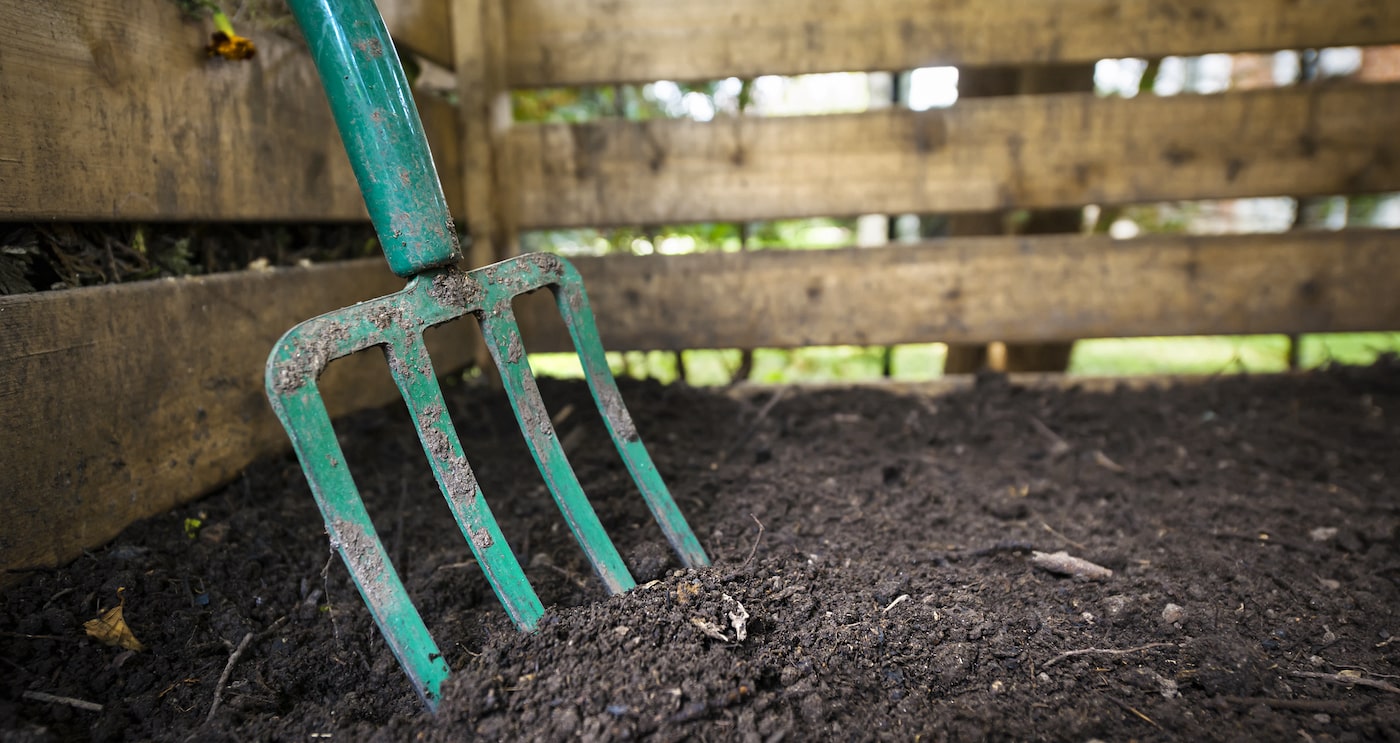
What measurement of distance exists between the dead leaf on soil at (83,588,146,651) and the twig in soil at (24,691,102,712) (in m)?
0.10

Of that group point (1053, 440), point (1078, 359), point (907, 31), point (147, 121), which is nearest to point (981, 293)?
point (1053, 440)

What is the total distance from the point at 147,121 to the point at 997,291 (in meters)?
2.02

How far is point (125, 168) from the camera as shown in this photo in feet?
4.19

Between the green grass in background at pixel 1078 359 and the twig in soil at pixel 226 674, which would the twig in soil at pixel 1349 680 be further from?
the green grass in background at pixel 1078 359

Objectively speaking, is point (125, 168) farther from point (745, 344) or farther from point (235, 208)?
point (745, 344)

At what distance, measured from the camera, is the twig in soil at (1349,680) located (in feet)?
3.73

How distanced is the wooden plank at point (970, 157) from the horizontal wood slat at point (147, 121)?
0.72m

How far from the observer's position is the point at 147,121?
131 centimetres

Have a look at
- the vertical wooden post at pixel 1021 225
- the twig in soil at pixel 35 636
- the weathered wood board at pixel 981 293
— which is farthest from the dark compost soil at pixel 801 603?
the vertical wooden post at pixel 1021 225

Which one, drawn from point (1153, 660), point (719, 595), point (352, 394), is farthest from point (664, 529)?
point (352, 394)

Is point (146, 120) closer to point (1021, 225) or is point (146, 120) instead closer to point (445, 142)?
point (445, 142)

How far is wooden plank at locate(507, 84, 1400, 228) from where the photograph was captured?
7.22ft

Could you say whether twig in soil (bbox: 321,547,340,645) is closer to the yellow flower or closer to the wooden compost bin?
the wooden compost bin

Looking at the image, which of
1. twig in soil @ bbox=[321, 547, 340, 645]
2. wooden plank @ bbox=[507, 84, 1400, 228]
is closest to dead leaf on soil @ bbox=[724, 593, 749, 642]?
twig in soil @ bbox=[321, 547, 340, 645]
